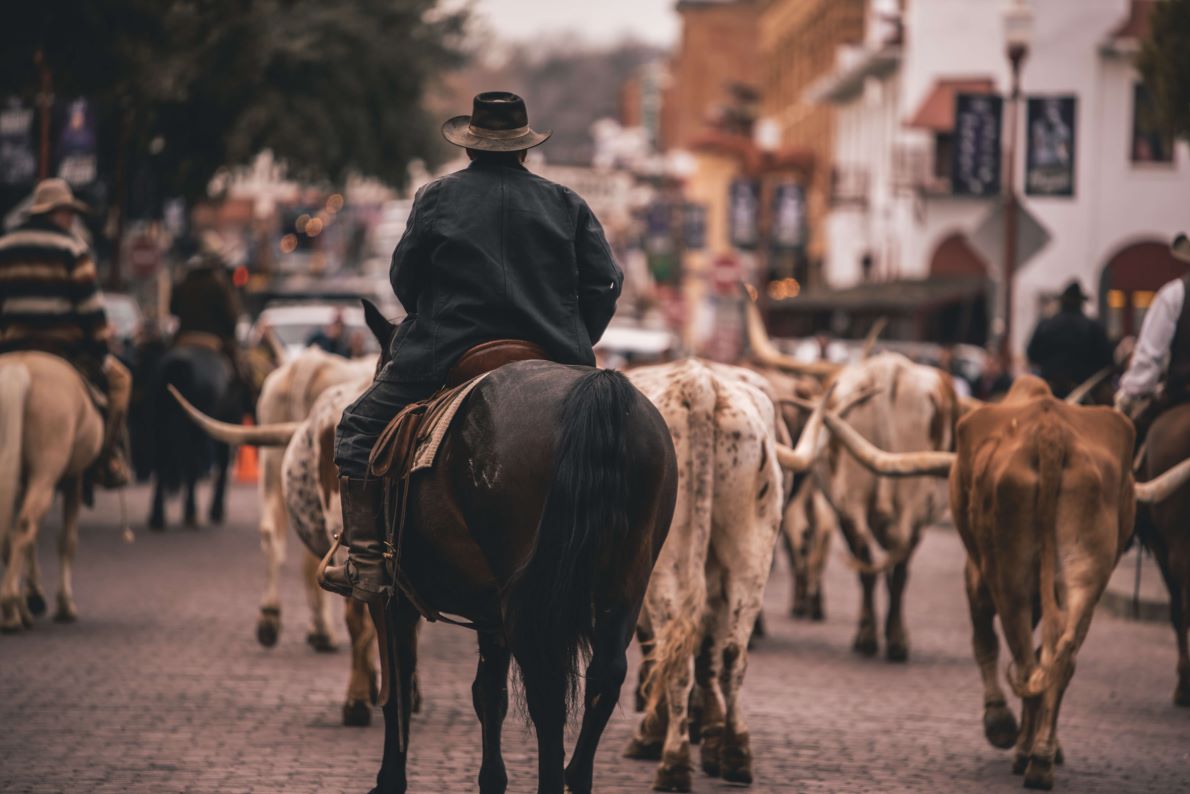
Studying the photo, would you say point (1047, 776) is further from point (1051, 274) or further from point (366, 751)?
point (1051, 274)

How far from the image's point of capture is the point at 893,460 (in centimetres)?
980

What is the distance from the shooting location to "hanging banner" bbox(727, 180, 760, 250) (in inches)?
2245

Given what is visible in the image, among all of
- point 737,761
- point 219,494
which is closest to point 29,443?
point 737,761

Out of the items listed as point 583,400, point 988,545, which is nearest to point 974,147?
point 988,545

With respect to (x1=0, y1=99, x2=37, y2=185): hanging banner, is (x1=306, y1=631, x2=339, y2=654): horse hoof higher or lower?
lower

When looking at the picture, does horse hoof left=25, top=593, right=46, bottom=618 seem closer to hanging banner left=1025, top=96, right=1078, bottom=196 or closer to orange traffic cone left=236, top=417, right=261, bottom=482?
orange traffic cone left=236, top=417, right=261, bottom=482

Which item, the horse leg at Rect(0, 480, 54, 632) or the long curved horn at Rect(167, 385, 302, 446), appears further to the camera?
the horse leg at Rect(0, 480, 54, 632)

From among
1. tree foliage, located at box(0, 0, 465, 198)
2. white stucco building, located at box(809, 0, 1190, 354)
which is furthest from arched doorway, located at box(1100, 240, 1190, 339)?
tree foliage, located at box(0, 0, 465, 198)

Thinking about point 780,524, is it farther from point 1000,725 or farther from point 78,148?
point 78,148

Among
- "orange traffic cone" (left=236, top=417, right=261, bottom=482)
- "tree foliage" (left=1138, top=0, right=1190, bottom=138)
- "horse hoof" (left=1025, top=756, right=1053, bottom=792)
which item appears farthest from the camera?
"orange traffic cone" (left=236, top=417, right=261, bottom=482)

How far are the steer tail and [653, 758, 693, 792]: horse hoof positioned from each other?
1434 millimetres

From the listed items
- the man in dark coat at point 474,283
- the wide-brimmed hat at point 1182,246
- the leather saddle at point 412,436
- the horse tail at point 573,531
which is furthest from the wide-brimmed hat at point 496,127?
the wide-brimmed hat at point 1182,246

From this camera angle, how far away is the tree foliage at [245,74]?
25438 millimetres

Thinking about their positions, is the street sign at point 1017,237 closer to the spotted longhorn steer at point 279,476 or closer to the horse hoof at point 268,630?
the spotted longhorn steer at point 279,476
